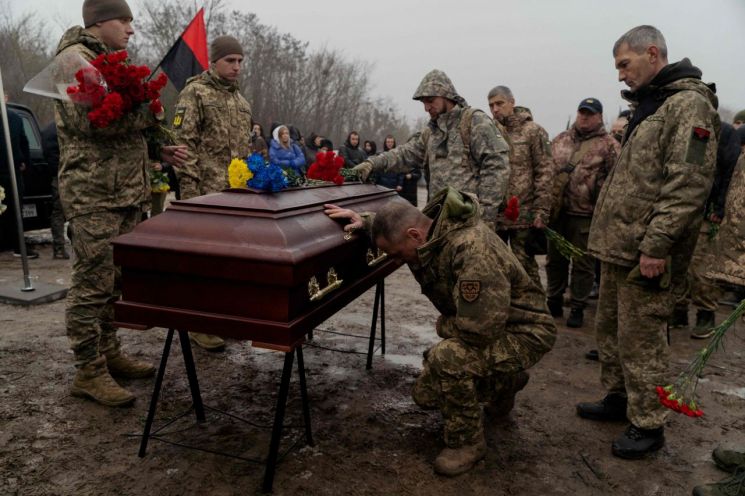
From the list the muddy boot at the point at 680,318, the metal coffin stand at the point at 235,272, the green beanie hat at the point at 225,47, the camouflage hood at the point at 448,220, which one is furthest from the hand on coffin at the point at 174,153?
the muddy boot at the point at 680,318

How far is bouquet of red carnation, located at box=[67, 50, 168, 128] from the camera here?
2586 mm

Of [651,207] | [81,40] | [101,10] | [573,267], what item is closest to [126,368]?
[81,40]

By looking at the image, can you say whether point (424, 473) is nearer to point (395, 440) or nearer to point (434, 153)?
point (395, 440)

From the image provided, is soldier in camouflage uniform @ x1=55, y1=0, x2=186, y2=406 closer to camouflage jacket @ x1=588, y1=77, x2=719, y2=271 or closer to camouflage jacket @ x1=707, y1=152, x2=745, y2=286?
camouflage jacket @ x1=588, y1=77, x2=719, y2=271

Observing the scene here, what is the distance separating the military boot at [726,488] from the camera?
222 centimetres

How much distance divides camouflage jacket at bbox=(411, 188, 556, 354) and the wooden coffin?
0.48 meters

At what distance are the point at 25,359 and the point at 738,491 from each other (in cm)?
404

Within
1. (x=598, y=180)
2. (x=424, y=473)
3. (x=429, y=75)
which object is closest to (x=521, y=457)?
(x=424, y=473)

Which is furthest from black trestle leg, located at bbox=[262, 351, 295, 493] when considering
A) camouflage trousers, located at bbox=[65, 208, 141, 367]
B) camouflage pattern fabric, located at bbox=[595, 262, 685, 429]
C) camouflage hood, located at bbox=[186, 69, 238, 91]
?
camouflage hood, located at bbox=[186, 69, 238, 91]

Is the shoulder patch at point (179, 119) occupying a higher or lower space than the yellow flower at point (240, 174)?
higher

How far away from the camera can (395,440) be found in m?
2.78

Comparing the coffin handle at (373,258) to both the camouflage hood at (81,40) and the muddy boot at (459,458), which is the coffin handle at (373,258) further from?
the camouflage hood at (81,40)

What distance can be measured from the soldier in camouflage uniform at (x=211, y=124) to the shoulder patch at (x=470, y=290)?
221cm

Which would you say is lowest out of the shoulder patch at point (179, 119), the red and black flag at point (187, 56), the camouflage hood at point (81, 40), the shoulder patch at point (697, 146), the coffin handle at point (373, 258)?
the coffin handle at point (373, 258)
